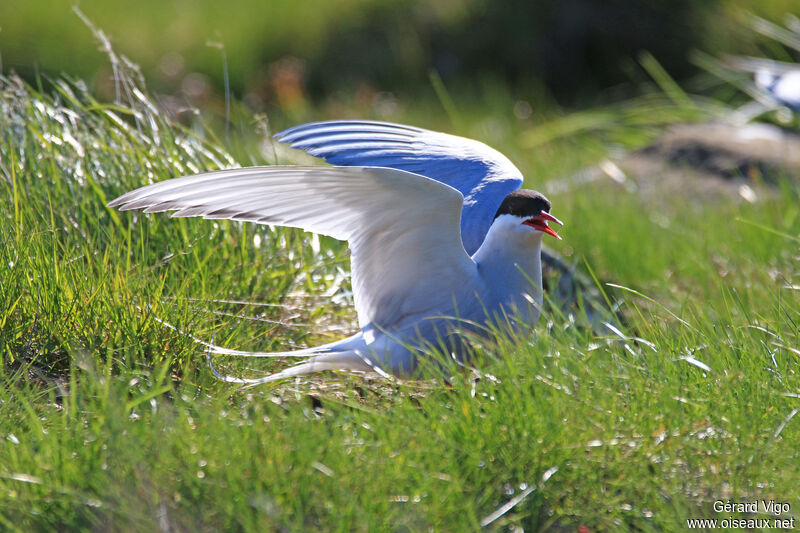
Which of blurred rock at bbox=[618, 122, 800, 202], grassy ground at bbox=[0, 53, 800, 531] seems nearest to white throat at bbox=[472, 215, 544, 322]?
grassy ground at bbox=[0, 53, 800, 531]

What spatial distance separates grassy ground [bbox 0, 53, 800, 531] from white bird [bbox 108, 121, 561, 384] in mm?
144

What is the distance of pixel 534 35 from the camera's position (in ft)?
25.6

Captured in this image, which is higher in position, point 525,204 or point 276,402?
point 525,204

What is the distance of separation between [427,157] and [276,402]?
1.03 m

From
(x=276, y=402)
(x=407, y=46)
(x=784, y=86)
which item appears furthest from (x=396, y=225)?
(x=407, y=46)

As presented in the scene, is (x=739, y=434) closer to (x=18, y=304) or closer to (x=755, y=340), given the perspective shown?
(x=755, y=340)

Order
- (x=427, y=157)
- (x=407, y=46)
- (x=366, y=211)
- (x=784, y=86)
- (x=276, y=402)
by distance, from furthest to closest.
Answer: (x=407, y=46), (x=784, y=86), (x=427, y=157), (x=366, y=211), (x=276, y=402)

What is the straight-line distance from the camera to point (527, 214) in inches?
93.0

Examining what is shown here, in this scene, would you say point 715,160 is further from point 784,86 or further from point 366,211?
point 366,211

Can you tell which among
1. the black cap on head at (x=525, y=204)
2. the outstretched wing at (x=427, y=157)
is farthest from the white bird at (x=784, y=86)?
the black cap on head at (x=525, y=204)

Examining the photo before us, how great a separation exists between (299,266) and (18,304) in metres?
0.91

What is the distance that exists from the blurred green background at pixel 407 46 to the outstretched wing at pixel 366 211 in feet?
17.1

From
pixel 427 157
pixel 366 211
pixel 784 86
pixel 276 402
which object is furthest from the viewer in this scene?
pixel 784 86

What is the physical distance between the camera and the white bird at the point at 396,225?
2.08m
